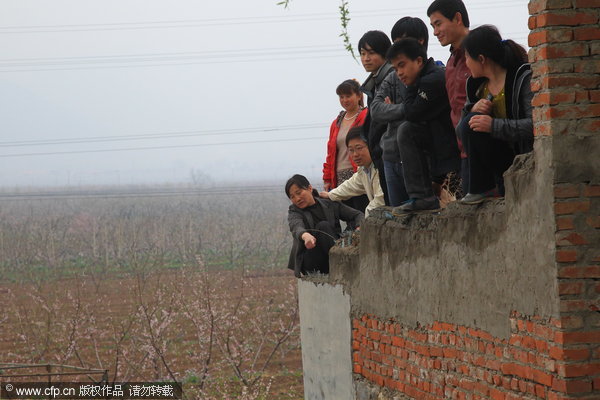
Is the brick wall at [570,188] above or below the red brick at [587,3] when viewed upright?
below

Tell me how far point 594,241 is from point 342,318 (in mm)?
3461

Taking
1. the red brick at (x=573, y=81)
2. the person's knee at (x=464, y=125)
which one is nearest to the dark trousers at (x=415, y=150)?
the person's knee at (x=464, y=125)

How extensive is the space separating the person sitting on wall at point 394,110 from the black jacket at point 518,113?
119 cm

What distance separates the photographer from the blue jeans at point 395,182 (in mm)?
6301

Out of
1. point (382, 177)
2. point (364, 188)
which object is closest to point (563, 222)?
point (382, 177)

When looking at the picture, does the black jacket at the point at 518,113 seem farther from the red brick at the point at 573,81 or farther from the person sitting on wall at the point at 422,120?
the person sitting on wall at the point at 422,120

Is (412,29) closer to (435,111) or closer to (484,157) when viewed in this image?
(435,111)

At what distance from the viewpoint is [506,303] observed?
4887mm

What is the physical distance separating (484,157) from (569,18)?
0.92 m

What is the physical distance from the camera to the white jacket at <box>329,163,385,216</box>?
7.30 meters

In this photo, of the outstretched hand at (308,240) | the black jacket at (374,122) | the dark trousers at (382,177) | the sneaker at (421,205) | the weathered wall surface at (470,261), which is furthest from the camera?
the outstretched hand at (308,240)

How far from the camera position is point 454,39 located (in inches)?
218

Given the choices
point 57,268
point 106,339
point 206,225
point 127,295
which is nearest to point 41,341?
point 106,339

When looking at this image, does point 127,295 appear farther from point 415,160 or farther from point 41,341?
point 415,160
